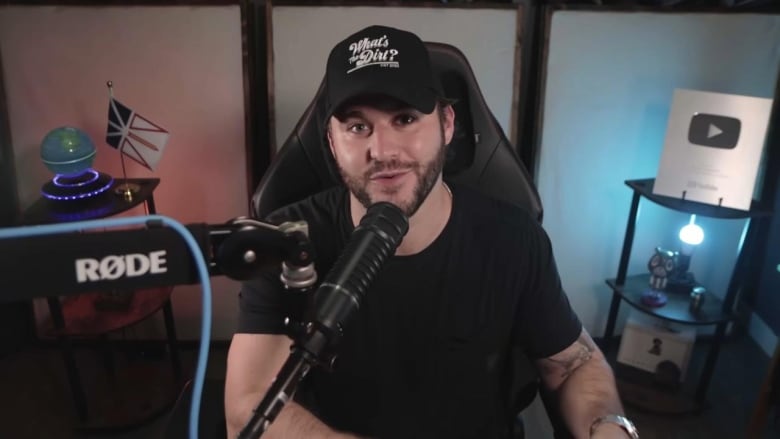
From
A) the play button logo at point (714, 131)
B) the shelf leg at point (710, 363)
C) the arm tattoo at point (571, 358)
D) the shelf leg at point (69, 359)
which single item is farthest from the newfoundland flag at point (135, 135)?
the shelf leg at point (710, 363)

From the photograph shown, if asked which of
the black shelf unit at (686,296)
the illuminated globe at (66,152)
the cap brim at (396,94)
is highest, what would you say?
the cap brim at (396,94)

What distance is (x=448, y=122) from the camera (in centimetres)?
122

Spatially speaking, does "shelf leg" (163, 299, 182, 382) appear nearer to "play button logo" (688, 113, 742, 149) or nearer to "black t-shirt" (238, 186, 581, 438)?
"black t-shirt" (238, 186, 581, 438)

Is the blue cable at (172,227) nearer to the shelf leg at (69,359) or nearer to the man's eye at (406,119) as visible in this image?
the man's eye at (406,119)

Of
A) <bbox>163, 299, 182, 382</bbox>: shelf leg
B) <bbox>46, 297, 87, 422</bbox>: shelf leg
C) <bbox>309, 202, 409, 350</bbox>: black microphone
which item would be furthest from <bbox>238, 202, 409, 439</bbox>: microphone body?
<bbox>163, 299, 182, 382</bbox>: shelf leg

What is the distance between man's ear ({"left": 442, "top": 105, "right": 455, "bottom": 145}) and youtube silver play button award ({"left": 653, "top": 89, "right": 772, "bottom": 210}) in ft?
3.43

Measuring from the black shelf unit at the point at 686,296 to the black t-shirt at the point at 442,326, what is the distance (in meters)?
0.96

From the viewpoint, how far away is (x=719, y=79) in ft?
7.15

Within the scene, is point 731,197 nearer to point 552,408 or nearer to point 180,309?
point 552,408

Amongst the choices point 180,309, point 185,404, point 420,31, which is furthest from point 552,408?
point 180,309

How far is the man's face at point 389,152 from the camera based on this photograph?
1072 mm

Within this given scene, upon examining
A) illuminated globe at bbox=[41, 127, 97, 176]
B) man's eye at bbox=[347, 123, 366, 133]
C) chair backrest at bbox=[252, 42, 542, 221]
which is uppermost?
man's eye at bbox=[347, 123, 366, 133]

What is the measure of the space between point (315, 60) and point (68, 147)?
2.63ft

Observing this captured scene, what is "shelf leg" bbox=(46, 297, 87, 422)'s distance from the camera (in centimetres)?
179
